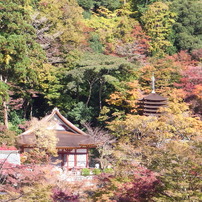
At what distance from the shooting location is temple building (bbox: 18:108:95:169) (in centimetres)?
1962

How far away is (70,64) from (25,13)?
7603 mm

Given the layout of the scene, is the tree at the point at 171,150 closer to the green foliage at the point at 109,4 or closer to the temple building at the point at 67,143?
the temple building at the point at 67,143

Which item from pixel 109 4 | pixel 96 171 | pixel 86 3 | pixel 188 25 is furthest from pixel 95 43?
pixel 96 171


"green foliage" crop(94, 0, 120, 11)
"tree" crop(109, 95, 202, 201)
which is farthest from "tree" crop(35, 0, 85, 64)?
"green foliage" crop(94, 0, 120, 11)

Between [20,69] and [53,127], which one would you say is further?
[53,127]

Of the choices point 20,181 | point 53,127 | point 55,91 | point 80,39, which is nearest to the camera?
point 20,181

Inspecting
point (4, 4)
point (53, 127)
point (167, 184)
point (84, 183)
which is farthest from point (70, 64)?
point (167, 184)

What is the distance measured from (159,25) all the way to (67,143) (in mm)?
19952

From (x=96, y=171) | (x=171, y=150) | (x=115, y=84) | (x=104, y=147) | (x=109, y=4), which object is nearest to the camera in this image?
(x=171, y=150)

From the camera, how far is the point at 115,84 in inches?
961

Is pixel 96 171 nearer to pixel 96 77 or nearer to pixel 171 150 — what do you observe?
pixel 171 150

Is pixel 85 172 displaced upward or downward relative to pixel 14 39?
downward

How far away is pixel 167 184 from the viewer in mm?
11445

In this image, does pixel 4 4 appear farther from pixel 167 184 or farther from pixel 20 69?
pixel 167 184
